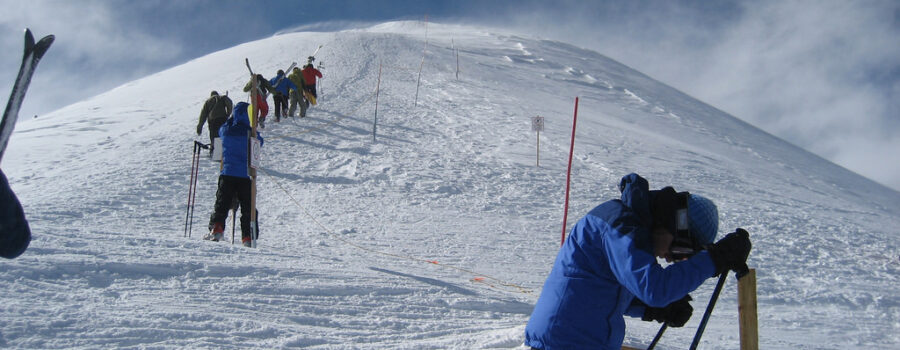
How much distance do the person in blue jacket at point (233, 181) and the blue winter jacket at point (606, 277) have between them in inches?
207

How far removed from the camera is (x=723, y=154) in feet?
61.1

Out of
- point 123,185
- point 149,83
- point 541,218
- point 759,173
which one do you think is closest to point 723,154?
point 759,173

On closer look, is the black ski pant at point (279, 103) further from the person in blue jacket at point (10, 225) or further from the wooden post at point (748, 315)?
the wooden post at point (748, 315)

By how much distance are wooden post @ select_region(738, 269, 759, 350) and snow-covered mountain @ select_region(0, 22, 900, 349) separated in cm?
167

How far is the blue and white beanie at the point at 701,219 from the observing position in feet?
7.64

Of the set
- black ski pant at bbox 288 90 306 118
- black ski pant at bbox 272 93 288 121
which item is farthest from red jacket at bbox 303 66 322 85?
black ski pant at bbox 272 93 288 121

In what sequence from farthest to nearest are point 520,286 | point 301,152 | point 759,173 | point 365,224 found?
point 759,173, point 301,152, point 365,224, point 520,286

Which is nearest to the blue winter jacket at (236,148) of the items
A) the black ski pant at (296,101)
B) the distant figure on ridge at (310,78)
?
the black ski pant at (296,101)

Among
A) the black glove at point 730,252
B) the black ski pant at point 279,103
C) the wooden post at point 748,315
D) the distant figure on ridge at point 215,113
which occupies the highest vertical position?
the black ski pant at point 279,103

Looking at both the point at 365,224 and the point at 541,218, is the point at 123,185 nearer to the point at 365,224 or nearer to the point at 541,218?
the point at 365,224

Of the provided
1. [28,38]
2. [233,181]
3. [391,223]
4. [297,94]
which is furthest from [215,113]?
[28,38]

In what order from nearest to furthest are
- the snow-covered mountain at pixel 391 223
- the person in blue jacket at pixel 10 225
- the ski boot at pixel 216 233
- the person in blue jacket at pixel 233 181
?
the person in blue jacket at pixel 10 225 → the snow-covered mountain at pixel 391 223 → the ski boot at pixel 216 233 → the person in blue jacket at pixel 233 181

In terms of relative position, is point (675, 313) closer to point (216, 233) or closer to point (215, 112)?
point (216, 233)

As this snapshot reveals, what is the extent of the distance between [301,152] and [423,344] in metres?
9.89
